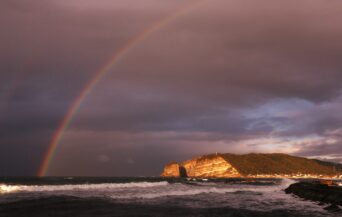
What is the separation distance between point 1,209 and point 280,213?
77.8ft

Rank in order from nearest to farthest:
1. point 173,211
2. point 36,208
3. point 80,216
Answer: point 80,216 → point 173,211 → point 36,208

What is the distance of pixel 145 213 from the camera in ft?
96.7

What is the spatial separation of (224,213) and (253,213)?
2264 mm

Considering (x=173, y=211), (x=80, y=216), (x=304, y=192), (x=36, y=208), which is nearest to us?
(x=80, y=216)

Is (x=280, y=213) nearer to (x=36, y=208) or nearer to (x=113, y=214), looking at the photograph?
(x=113, y=214)

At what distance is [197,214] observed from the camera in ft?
95.1

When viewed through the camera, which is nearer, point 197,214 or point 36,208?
point 197,214

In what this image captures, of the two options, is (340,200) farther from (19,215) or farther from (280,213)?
(19,215)

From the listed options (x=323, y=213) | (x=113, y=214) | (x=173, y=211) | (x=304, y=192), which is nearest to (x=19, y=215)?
(x=113, y=214)

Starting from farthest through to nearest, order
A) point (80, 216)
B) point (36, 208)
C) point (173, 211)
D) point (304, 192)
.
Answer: point (304, 192)
point (36, 208)
point (173, 211)
point (80, 216)

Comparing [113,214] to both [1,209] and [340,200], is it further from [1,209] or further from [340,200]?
[340,200]

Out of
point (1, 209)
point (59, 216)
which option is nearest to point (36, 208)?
point (1, 209)

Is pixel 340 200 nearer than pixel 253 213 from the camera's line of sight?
No

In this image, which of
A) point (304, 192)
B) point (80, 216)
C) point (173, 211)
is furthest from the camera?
point (304, 192)
